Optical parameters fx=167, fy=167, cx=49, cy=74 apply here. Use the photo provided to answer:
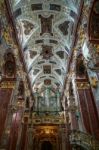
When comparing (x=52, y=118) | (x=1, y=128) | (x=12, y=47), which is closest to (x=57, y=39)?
(x=12, y=47)

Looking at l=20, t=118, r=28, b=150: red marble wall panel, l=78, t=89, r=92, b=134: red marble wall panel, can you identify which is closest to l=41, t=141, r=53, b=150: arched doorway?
l=20, t=118, r=28, b=150: red marble wall panel

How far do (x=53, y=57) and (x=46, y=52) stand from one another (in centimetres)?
117

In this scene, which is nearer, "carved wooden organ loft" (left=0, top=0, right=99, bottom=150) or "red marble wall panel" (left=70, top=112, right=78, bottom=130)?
"carved wooden organ loft" (left=0, top=0, right=99, bottom=150)

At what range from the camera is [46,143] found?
23125mm

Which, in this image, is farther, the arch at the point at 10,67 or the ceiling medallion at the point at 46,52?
the ceiling medallion at the point at 46,52

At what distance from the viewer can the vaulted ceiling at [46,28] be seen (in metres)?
12.4

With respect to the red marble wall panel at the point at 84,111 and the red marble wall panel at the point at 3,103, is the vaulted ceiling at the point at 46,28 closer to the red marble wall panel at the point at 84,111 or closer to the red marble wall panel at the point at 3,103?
the red marble wall panel at the point at 84,111

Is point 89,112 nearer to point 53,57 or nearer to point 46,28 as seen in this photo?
point 46,28

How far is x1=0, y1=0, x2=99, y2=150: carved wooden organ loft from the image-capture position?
952 centimetres

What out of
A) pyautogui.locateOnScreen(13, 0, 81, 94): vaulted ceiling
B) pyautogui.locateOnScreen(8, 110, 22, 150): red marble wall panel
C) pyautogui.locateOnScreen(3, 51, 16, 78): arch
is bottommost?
pyautogui.locateOnScreen(8, 110, 22, 150): red marble wall panel

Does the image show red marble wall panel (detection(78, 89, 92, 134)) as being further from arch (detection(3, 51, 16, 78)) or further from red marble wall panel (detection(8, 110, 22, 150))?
red marble wall panel (detection(8, 110, 22, 150))

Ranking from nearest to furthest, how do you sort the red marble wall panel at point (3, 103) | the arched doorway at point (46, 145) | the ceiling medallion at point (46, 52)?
the red marble wall panel at point (3, 103)
the ceiling medallion at point (46, 52)
the arched doorway at point (46, 145)

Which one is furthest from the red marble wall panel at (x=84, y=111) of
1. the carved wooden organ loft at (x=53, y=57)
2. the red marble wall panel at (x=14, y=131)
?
the red marble wall panel at (x=14, y=131)

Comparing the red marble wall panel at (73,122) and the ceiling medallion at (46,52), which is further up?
the ceiling medallion at (46,52)
